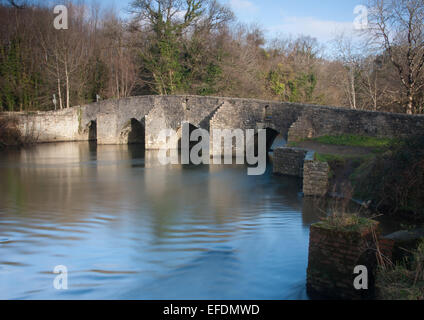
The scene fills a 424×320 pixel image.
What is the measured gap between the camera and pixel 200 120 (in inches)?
728

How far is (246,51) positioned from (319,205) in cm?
1884

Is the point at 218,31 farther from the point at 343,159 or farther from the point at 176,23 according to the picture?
the point at 343,159

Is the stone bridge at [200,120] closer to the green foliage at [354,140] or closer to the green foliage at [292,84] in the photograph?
the green foliage at [354,140]

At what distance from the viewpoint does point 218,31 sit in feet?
90.5

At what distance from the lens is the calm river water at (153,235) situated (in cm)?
493

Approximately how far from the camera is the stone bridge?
41.7 feet

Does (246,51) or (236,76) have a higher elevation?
(246,51)

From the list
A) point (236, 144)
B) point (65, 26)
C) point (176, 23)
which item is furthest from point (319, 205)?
point (65, 26)

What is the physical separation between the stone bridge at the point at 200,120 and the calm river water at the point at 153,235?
2.97 meters

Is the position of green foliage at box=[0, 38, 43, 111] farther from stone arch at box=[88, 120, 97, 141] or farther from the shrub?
stone arch at box=[88, 120, 97, 141]

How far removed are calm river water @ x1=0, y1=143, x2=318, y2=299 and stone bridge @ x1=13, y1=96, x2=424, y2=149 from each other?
2.97 metres
